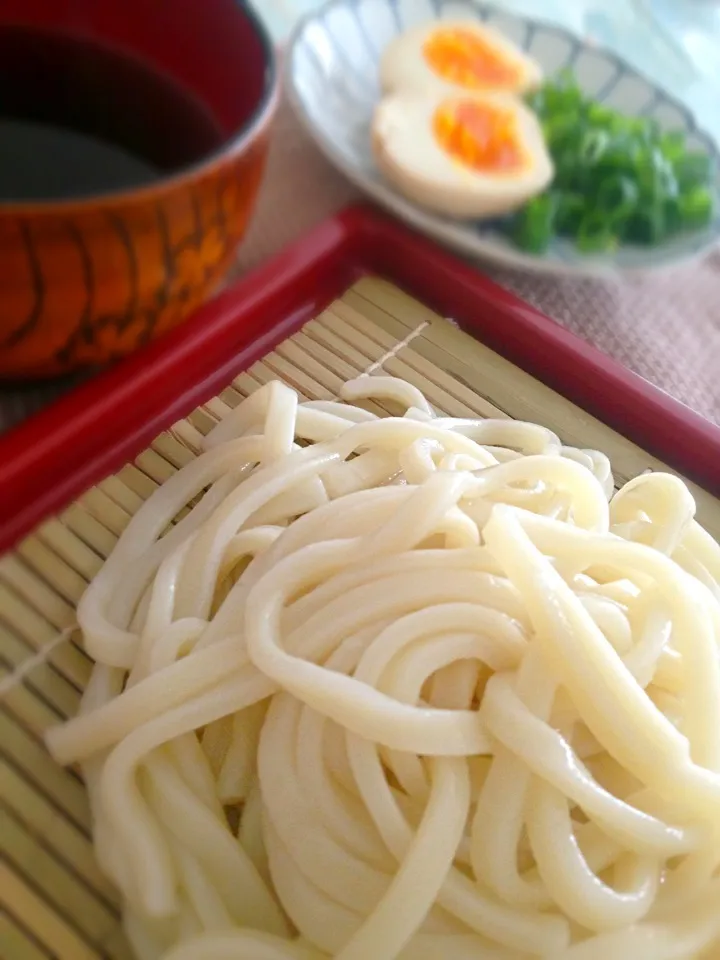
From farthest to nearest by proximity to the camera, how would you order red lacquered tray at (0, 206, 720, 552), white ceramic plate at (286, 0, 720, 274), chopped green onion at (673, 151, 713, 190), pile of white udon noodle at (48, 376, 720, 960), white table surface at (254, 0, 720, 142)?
white table surface at (254, 0, 720, 142) < chopped green onion at (673, 151, 713, 190) < white ceramic plate at (286, 0, 720, 274) < red lacquered tray at (0, 206, 720, 552) < pile of white udon noodle at (48, 376, 720, 960)

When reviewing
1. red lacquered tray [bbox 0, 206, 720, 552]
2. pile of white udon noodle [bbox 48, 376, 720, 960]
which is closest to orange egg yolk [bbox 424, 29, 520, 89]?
red lacquered tray [bbox 0, 206, 720, 552]

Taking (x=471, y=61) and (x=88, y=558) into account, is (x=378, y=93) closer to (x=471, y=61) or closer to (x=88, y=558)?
(x=471, y=61)

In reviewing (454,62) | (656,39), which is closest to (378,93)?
(454,62)

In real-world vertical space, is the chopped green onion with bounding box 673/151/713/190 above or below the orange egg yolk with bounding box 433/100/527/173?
above

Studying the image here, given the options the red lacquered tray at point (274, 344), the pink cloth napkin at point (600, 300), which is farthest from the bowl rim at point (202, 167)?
the pink cloth napkin at point (600, 300)

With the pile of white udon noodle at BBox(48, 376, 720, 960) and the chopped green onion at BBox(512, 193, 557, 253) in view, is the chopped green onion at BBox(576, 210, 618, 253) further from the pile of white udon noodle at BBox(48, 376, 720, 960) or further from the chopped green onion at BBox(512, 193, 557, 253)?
the pile of white udon noodle at BBox(48, 376, 720, 960)

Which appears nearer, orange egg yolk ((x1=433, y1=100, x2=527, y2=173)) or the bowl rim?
the bowl rim

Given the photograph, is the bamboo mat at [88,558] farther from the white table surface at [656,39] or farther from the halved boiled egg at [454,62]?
the white table surface at [656,39]

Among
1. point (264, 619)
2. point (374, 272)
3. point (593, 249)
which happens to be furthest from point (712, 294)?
point (264, 619)
